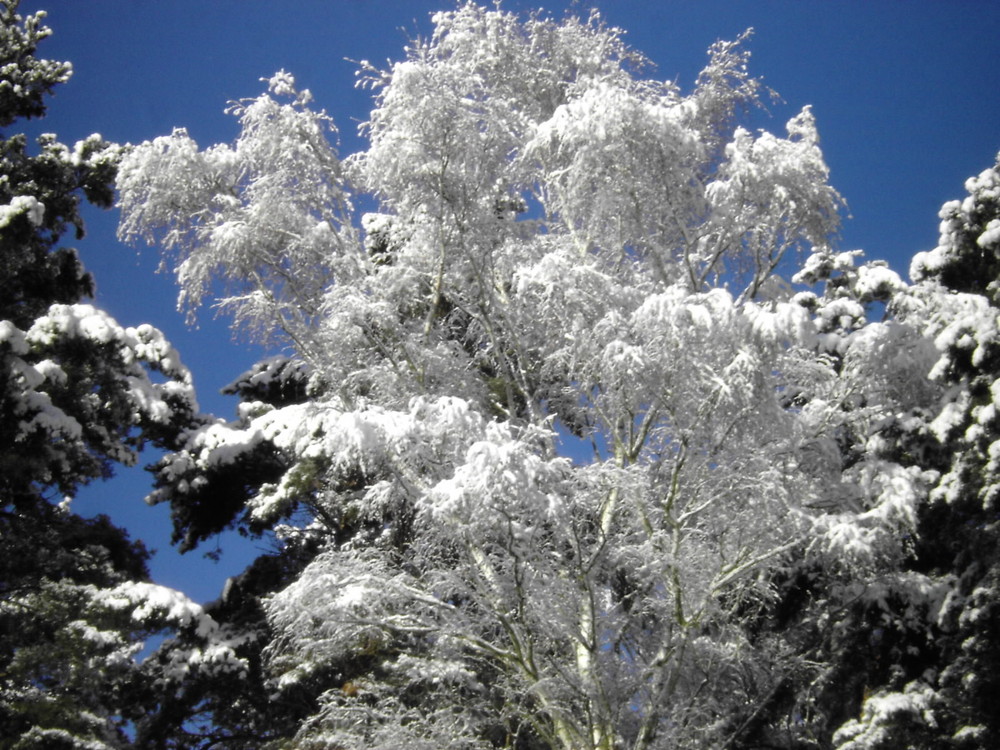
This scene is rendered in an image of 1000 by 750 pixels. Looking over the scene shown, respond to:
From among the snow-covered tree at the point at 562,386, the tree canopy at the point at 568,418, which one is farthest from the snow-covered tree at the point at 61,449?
the snow-covered tree at the point at 562,386

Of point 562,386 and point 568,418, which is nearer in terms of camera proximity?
point 562,386

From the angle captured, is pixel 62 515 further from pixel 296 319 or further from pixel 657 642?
pixel 657 642

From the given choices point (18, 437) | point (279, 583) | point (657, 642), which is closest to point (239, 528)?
point (279, 583)

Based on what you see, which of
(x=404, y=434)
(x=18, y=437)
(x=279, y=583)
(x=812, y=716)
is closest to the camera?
(x=404, y=434)

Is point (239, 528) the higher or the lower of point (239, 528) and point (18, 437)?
the higher

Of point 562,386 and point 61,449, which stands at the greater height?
point 61,449

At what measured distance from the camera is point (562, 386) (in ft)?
27.0

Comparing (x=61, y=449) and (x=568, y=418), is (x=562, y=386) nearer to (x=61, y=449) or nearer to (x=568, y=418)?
(x=568, y=418)

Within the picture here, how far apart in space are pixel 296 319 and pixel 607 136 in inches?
109

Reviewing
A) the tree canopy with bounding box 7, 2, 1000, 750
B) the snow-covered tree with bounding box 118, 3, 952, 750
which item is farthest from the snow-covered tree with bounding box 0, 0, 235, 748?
the snow-covered tree with bounding box 118, 3, 952, 750

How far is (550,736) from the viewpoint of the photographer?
6.38 m

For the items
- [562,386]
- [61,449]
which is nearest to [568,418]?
[562,386]

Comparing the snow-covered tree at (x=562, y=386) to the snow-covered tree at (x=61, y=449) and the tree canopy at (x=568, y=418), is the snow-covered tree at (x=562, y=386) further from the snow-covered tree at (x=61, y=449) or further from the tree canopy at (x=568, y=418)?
the snow-covered tree at (x=61, y=449)

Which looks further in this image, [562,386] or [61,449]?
[61,449]
